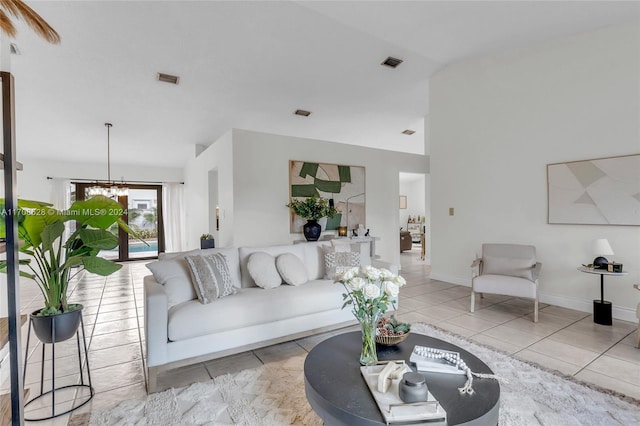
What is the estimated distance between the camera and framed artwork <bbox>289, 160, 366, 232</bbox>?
5.43 meters

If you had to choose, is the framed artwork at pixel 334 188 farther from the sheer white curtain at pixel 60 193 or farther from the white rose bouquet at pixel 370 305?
the sheer white curtain at pixel 60 193

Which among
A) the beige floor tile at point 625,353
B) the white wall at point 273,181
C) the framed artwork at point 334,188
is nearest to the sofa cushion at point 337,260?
the white wall at point 273,181

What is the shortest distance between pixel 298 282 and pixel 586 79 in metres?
4.19

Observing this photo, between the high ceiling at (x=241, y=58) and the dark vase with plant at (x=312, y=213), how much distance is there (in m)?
2.05

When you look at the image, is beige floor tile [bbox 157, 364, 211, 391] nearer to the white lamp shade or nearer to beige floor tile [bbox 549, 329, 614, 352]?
beige floor tile [bbox 549, 329, 614, 352]

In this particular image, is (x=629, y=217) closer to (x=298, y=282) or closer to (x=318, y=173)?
(x=298, y=282)

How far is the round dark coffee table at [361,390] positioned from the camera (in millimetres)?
1288

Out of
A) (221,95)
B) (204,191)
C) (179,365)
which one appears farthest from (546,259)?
(204,191)

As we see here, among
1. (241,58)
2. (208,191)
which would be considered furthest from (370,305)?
(208,191)

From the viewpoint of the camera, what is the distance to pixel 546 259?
417cm

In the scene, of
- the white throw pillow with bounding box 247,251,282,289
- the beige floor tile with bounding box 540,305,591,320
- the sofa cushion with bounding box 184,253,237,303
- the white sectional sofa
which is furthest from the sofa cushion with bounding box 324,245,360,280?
the beige floor tile with bounding box 540,305,591,320

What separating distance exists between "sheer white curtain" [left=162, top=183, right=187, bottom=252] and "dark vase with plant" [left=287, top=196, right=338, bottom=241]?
17.1 ft

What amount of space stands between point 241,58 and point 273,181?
186cm

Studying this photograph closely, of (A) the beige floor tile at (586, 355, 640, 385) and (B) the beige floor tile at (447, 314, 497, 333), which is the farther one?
(B) the beige floor tile at (447, 314, 497, 333)
